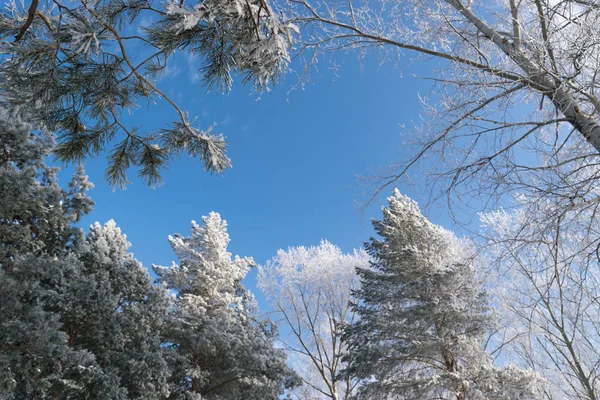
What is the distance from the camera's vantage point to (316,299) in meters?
13.5

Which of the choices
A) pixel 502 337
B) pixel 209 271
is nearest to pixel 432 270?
pixel 502 337

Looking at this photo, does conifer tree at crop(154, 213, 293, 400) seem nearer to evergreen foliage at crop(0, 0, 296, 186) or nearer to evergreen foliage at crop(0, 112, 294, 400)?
evergreen foliage at crop(0, 112, 294, 400)

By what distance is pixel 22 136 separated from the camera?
7.09m

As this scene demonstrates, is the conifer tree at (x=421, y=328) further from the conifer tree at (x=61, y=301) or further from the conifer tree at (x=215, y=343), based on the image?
the conifer tree at (x=61, y=301)

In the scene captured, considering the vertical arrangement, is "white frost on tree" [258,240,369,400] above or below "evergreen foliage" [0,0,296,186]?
above

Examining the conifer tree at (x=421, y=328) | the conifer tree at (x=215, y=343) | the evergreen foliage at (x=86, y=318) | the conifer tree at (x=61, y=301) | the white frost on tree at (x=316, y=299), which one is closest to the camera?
the conifer tree at (x=61, y=301)

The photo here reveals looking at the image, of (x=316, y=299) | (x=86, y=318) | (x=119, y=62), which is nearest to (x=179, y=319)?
(x=86, y=318)

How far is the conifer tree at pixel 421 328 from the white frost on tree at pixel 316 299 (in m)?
3.41

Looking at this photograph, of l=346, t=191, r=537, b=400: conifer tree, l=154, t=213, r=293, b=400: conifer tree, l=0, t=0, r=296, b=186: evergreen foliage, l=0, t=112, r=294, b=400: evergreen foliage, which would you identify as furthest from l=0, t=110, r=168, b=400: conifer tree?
l=346, t=191, r=537, b=400: conifer tree

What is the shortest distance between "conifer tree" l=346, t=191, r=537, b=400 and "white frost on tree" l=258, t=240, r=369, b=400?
11.2ft

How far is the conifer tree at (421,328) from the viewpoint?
25.0 feet

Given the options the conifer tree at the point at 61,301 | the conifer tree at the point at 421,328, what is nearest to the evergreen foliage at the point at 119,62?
the conifer tree at the point at 61,301

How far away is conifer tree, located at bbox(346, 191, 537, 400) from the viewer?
7.62 m

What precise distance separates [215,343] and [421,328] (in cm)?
501
